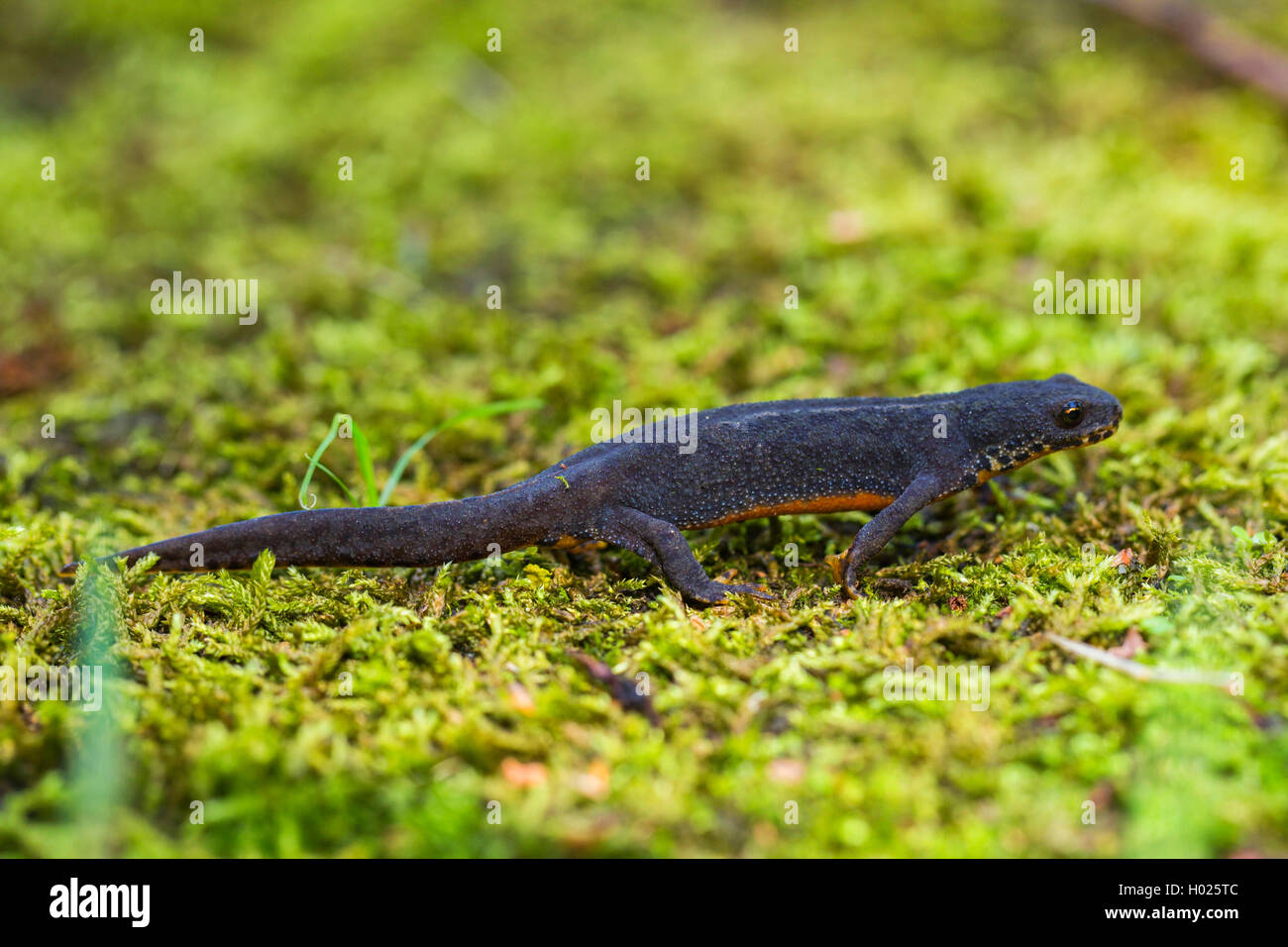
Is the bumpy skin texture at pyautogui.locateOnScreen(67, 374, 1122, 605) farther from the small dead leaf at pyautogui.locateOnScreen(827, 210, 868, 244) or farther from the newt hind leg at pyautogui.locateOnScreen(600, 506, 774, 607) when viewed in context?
the small dead leaf at pyautogui.locateOnScreen(827, 210, 868, 244)

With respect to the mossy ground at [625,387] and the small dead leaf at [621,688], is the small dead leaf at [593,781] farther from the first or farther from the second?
the small dead leaf at [621,688]

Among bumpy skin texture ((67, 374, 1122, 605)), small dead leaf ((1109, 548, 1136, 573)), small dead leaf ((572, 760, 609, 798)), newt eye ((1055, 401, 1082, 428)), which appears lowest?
small dead leaf ((572, 760, 609, 798))

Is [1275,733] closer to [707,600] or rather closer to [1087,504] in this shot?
[1087,504]

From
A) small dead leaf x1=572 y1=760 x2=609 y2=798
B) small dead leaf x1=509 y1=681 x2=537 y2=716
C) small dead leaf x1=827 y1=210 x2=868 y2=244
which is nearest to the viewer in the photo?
small dead leaf x1=572 y1=760 x2=609 y2=798

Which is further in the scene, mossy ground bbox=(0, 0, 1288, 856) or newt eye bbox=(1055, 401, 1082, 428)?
newt eye bbox=(1055, 401, 1082, 428)

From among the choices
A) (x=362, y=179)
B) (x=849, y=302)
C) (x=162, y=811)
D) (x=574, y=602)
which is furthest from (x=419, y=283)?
(x=162, y=811)

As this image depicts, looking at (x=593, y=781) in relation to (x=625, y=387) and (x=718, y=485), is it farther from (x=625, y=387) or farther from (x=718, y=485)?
(x=625, y=387)

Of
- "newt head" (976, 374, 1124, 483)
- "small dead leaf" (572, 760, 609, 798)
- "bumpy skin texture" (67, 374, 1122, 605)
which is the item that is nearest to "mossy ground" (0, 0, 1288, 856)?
"small dead leaf" (572, 760, 609, 798)
